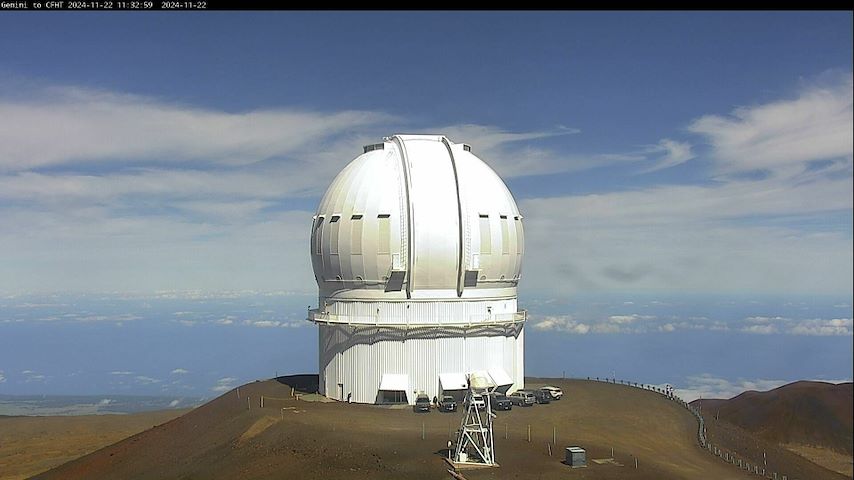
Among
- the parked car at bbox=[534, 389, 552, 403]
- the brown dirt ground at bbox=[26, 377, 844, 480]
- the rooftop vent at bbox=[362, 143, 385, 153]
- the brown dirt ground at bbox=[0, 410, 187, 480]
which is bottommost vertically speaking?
the brown dirt ground at bbox=[0, 410, 187, 480]

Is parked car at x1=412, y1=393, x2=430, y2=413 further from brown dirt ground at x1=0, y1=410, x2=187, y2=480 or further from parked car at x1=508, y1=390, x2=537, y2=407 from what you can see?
brown dirt ground at x1=0, y1=410, x2=187, y2=480

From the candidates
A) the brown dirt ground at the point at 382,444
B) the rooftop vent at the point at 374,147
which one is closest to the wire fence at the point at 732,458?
the brown dirt ground at the point at 382,444

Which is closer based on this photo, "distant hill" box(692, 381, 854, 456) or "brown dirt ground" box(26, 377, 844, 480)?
"brown dirt ground" box(26, 377, 844, 480)

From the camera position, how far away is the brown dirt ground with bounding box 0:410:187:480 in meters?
44.1

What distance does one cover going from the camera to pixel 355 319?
4269 centimetres

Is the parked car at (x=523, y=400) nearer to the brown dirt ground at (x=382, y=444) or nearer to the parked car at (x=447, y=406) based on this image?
the brown dirt ground at (x=382, y=444)

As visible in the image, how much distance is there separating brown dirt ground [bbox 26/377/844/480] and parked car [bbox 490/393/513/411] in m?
0.62

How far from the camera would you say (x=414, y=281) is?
137 feet

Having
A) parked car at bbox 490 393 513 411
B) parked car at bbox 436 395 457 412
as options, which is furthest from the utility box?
parked car at bbox 436 395 457 412

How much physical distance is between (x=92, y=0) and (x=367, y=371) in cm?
2985

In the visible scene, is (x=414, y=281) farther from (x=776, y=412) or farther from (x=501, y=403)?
(x=776, y=412)

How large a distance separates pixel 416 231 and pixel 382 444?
14.2 metres

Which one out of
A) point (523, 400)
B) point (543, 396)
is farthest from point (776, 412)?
point (523, 400)

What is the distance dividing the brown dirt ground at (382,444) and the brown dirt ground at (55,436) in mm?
8473
